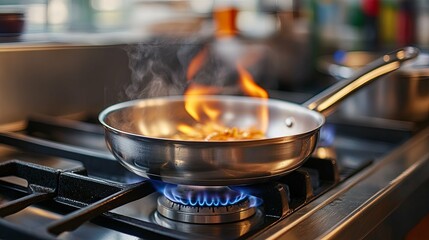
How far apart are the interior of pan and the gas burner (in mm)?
146

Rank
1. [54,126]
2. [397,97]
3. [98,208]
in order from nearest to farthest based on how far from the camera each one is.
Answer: [98,208] < [54,126] < [397,97]

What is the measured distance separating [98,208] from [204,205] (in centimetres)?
12

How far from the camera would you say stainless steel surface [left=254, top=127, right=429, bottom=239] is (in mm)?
591

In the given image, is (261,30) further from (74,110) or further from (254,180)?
(254,180)

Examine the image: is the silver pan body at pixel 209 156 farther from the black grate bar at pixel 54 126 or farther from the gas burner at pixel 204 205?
the black grate bar at pixel 54 126

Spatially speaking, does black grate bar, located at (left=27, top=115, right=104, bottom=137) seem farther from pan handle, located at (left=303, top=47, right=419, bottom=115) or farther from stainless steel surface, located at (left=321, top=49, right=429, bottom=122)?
stainless steel surface, located at (left=321, top=49, right=429, bottom=122)

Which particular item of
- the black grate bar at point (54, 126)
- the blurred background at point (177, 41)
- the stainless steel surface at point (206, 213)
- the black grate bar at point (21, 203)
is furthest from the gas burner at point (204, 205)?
the blurred background at point (177, 41)

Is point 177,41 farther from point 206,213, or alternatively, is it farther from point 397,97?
point 206,213

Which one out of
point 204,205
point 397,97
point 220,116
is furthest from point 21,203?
point 397,97

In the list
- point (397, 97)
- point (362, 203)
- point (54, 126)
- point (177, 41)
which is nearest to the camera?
point (362, 203)

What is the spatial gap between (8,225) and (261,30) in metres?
1.32

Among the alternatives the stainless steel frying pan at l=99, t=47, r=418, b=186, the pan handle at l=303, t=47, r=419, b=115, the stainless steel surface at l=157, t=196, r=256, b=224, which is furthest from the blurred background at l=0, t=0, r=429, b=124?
the stainless steel surface at l=157, t=196, r=256, b=224

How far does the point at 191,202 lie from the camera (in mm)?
631

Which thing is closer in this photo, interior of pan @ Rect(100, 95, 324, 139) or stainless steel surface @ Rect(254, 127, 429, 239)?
stainless steel surface @ Rect(254, 127, 429, 239)
